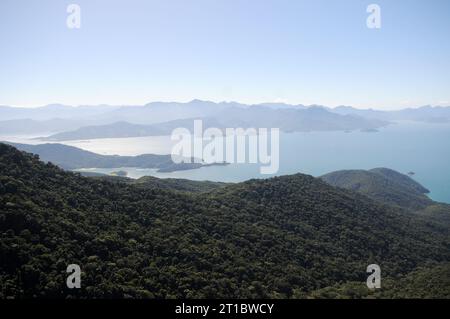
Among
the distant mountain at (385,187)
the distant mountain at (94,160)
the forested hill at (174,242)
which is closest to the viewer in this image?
the forested hill at (174,242)

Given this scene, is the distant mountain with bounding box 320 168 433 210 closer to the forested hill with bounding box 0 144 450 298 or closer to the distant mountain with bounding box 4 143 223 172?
the forested hill with bounding box 0 144 450 298

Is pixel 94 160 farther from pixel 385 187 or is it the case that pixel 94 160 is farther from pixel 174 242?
pixel 174 242

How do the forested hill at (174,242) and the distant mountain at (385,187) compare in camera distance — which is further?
the distant mountain at (385,187)

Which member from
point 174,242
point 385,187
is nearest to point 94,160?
point 385,187

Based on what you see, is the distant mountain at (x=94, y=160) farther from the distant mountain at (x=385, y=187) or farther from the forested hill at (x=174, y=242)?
the forested hill at (x=174, y=242)

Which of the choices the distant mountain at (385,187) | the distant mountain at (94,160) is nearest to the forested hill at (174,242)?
the distant mountain at (385,187)

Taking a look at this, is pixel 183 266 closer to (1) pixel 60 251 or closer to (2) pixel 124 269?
(2) pixel 124 269

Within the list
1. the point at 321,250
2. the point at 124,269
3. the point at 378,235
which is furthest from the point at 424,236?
the point at 124,269
